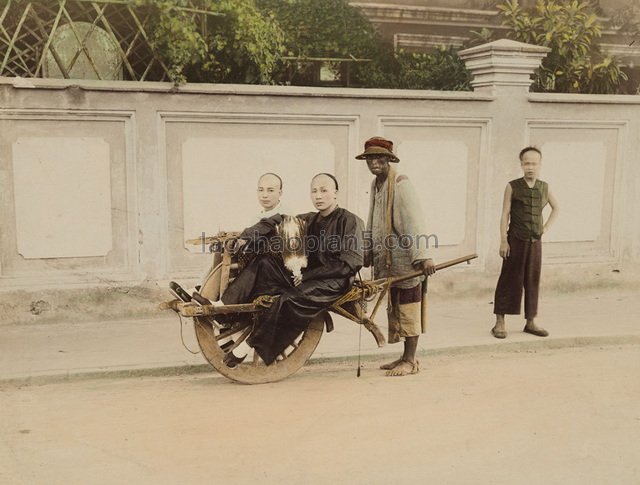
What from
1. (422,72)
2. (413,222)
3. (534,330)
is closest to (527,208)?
(534,330)

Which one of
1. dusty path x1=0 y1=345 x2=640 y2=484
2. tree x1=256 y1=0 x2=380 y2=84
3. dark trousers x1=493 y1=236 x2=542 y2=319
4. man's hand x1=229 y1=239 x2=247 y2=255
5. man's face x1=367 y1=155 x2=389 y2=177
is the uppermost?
tree x1=256 y1=0 x2=380 y2=84

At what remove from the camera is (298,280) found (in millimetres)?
5609

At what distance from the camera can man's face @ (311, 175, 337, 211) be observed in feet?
18.4

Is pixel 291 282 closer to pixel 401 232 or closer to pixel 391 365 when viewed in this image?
pixel 401 232

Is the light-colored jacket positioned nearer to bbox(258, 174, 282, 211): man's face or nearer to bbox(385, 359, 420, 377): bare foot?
bbox(385, 359, 420, 377): bare foot

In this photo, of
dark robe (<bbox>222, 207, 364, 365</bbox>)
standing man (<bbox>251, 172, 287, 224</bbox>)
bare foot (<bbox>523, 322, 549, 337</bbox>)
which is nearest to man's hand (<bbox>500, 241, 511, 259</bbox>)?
bare foot (<bbox>523, 322, 549, 337</bbox>)

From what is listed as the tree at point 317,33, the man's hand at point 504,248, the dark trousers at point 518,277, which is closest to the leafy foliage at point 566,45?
the tree at point 317,33

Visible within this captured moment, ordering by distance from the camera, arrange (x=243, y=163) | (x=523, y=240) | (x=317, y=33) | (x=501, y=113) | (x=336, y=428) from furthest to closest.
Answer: (x=317, y=33), (x=501, y=113), (x=243, y=163), (x=523, y=240), (x=336, y=428)

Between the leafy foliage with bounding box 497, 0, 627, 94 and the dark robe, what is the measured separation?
5172 millimetres

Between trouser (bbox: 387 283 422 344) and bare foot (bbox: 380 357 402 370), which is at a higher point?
trouser (bbox: 387 283 422 344)

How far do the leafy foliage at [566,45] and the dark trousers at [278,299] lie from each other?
5.46 metres

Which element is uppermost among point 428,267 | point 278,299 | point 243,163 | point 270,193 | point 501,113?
point 501,113

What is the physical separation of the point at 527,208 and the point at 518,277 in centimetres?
66

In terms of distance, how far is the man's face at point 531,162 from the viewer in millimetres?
6949
